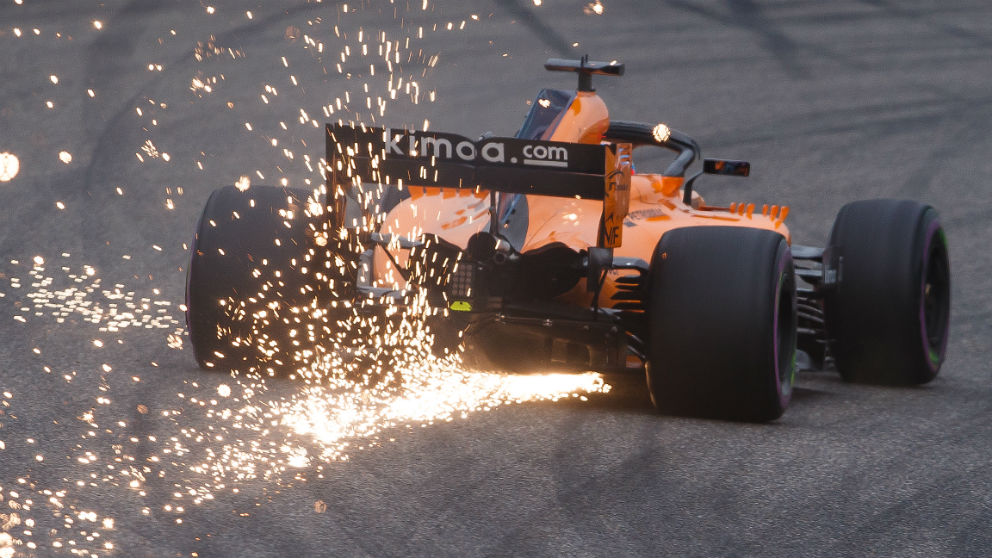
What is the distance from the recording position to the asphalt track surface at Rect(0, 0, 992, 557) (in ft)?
15.1

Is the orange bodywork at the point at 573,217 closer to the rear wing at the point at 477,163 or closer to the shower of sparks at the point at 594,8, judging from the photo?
the rear wing at the point at 477,163

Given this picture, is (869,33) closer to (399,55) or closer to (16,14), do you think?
(399,55)

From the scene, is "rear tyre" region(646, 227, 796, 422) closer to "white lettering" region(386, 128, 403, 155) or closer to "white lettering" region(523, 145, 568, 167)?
"white lettering" region(523, 145, 568, 167)

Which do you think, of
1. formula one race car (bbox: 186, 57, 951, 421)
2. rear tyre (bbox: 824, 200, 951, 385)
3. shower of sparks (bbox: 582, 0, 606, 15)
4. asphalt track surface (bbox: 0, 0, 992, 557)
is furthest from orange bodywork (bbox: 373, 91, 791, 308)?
→ shower of sparks (bbox: 582, 0, 606, 15)

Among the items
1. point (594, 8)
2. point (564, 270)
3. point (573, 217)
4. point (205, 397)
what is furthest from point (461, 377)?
point (594, 8)

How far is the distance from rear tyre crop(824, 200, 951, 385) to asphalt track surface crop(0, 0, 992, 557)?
0.19 metres

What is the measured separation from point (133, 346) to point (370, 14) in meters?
13.6

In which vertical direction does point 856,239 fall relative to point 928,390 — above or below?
above

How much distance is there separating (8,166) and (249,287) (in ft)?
23.4

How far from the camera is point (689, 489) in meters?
5.05

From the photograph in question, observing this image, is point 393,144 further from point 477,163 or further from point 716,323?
point 716,323

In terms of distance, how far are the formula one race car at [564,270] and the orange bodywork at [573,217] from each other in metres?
0.01

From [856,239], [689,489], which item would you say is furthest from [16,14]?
[689,489]

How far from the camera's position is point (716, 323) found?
5.79 m
